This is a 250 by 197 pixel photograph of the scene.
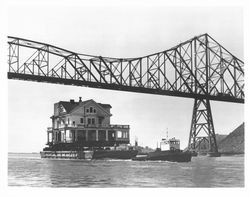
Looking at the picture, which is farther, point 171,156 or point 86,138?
point 86,138

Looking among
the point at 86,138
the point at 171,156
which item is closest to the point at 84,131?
the point at 86,138

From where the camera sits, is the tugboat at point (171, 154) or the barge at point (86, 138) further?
the barge at point (86, 138)

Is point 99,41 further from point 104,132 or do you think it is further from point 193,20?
point 104,132

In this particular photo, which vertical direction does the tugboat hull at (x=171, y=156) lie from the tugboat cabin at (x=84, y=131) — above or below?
below

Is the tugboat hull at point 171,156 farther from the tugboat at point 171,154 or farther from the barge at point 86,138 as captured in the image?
the barge at point 86,138

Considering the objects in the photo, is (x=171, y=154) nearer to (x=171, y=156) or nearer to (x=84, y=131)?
(x=171, y=156)

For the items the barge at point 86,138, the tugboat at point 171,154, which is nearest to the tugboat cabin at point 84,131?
the barge at point 86,138
